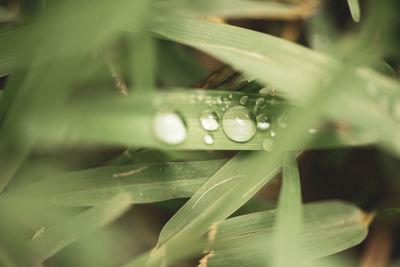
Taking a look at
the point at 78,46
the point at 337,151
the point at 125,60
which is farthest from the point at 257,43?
the point at 337,151

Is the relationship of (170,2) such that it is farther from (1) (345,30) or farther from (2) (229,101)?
(1) (345,30)

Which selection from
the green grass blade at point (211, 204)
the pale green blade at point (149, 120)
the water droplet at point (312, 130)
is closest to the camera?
the pale green blade at point (149, 120)

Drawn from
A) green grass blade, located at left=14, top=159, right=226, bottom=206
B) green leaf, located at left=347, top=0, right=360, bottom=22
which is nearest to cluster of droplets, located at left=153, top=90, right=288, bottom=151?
green grass blade, located at left=14, top=159, right=226, bottom=206

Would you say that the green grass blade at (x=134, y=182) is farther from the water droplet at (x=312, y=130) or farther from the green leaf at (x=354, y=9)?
the green leaf at (x=354, y=9)

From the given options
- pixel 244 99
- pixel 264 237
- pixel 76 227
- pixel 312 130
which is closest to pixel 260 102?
pixel 244 99

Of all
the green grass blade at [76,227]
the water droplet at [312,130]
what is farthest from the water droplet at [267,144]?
the green grass blade at [76,227]

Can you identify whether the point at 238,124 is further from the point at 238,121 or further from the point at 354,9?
the point at 354,9

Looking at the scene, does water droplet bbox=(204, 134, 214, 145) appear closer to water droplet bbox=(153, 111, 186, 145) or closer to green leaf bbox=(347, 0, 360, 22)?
water droplet bbox=(153, 111, 186, 145)
